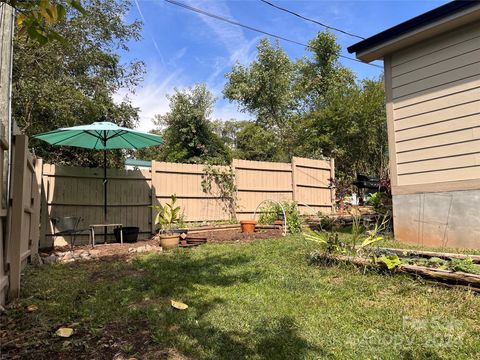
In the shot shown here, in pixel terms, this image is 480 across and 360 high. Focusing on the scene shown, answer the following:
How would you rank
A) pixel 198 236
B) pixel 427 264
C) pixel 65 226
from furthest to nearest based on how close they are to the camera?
1. pixel 198 236
2. pixel 65 226
3. pixel 427 264

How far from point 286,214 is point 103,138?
14.7 feet

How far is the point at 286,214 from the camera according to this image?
9.14m

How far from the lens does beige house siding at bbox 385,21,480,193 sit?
5.58 metres

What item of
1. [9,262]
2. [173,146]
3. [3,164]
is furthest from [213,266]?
[173,146]

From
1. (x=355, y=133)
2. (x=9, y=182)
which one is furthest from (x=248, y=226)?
(x=355, y=133)

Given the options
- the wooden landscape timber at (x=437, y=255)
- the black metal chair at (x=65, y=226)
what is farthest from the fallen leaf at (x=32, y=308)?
the wooden landscape timber at (x=437, y=255)

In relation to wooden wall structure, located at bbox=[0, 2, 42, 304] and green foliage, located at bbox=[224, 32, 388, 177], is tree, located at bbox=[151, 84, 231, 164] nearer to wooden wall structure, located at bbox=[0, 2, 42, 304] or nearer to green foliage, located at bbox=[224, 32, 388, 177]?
green foliage, located at bbox=[224, 32, 388, 177]

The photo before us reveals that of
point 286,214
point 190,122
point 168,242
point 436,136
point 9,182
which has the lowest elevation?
point 168,242

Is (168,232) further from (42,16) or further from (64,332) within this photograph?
(42,16)

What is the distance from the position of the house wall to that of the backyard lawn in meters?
2.48

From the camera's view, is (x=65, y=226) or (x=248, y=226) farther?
(x=248, y=226)

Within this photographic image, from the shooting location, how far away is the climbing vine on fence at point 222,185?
9.54 m

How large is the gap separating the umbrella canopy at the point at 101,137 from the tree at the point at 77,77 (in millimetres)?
897

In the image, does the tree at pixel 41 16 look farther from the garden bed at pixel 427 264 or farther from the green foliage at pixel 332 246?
the green foliage at pixel 332 246
